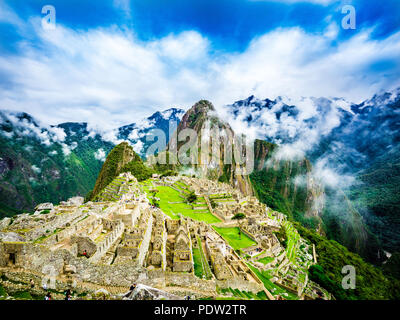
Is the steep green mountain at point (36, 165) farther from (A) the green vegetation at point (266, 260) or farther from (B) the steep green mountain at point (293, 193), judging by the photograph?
(B) the steep green mountain at point (293, 193)

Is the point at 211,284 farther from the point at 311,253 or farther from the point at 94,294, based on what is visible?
the point at 311,253

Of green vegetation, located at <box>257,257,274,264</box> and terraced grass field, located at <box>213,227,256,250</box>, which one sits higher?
terraced grass field, located at <box>213,227,256,250</box>

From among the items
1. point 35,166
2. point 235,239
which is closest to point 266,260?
point 235,239

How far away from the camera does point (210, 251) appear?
766 inches

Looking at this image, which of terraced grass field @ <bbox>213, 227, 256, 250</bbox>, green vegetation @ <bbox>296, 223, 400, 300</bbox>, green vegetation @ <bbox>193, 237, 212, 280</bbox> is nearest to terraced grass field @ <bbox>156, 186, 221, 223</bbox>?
terraced grass field @ <bbox>213, 227, 256, 250</bbox>

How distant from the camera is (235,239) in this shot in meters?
30.7

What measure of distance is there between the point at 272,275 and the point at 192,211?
19.1 m

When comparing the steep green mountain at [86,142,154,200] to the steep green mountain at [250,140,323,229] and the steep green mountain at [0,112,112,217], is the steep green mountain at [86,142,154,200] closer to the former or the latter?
the steep green mountain at [0,112,112,217]

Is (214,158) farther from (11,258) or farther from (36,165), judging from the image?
(11,258)

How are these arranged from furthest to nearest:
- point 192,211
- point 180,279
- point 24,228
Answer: point 192,211
point 180,279
point 24,228

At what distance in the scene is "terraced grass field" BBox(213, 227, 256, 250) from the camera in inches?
1129
